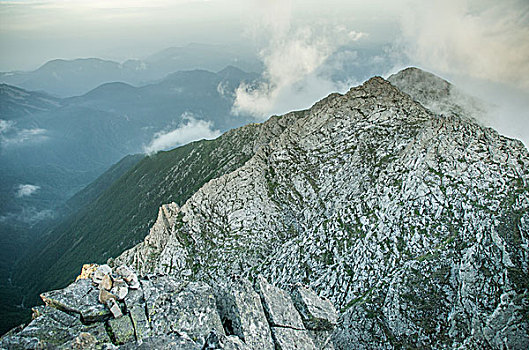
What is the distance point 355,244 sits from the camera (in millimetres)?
63906

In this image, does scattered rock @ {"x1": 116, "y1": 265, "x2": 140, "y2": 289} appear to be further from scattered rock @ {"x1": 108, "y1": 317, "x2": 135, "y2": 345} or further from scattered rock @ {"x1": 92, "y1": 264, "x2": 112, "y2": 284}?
scattered rock @ {"x1": 108, "y1": 317, "x2": 135, "y2": 345}

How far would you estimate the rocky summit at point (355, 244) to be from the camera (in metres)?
23.7

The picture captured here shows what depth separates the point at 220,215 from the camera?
89.2 m

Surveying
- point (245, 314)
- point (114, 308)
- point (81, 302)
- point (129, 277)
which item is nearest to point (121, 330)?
point (114, 308)

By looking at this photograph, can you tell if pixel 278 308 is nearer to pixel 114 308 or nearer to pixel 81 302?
pixel 114 308

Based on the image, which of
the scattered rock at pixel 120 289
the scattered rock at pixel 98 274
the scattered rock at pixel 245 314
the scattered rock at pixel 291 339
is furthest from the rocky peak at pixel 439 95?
the scattered rock at pixel 98 274

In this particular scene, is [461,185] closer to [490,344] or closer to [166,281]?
[490,344]

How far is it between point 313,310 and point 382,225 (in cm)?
4160

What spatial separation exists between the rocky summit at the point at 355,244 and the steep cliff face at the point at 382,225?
269 millimetres

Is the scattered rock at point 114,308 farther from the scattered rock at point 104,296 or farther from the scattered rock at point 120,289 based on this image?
the scattered rock at point 120,289

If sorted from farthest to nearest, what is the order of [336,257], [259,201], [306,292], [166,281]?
[259,201] → [336,257] → [306,292] → [166,281]

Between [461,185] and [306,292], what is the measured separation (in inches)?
1849

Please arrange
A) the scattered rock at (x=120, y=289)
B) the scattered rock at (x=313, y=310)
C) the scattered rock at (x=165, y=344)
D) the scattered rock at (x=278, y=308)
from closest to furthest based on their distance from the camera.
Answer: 1. the scattered rock at (x=165, y=344)
2. the scattered rock at (x=120, y=289)
3. the scattered rock at (x=278, y=308)
4. the scattered rock at (x=313, y=310)

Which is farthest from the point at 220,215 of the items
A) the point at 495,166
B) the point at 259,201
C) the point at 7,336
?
the point at 7,336
